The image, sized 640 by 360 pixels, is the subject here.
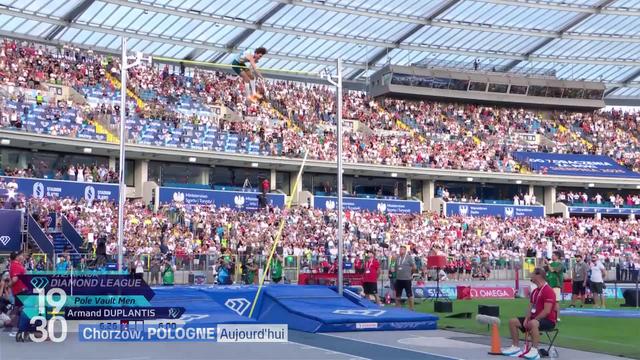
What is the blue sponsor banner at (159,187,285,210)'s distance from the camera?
4241 centimetres

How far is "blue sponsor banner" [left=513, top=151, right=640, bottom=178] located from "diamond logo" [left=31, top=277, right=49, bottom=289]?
1804 inches

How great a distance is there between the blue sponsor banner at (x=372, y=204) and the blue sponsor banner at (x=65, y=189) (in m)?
12.3

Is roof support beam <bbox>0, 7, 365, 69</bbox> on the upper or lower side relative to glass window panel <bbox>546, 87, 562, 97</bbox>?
upper

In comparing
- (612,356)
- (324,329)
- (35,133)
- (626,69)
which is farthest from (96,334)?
(626,69)

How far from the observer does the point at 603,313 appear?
21.9 metres

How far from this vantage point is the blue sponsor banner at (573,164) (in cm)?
5694

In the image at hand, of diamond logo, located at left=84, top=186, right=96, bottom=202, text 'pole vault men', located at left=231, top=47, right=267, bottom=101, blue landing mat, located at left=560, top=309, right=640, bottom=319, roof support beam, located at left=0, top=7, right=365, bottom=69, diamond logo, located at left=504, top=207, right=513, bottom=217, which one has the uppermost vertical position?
roof support beam, located at left=0, top=7, right=365, bottom=69

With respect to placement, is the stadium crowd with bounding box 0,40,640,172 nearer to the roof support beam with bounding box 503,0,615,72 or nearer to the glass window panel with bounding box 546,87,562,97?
the glass window panel with bounding box 546,87,562,97

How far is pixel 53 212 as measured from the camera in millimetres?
33156

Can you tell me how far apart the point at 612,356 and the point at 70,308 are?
9.23m

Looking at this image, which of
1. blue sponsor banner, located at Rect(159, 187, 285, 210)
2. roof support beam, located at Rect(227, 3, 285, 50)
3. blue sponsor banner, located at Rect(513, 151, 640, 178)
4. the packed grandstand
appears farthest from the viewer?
blue sponsor banner, located at Rect(513, 151, 640, 178)

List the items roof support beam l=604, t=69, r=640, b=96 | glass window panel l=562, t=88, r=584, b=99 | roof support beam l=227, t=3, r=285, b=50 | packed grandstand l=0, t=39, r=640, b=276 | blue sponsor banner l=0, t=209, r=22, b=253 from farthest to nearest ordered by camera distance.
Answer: roof support beam l=604, t=69, r=640, b=96, glass window panel l=562, t=88, r=584, b=99, roof support beam l=227, t=3, r=285, b=50, packed grandstand l=0, t=39, r=640, b=276, blue sponsor banner l=0, t=209, r=22, b=253

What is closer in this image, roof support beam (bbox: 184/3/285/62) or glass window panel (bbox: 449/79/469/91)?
roof support beam (bbox: 184/3/285/62)
